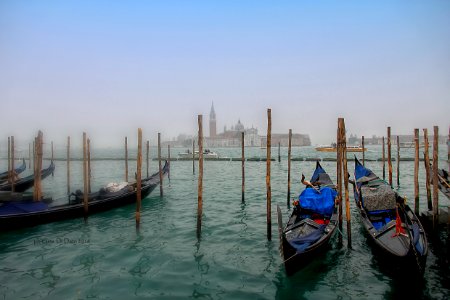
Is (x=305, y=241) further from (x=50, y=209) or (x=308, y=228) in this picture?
(x=50, y=209)

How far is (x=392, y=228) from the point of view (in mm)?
6145

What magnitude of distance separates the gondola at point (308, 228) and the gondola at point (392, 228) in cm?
82

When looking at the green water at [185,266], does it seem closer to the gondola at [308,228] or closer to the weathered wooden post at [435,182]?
the gondola at [308,228]

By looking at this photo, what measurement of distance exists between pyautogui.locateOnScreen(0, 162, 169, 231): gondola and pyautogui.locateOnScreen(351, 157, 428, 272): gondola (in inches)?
321

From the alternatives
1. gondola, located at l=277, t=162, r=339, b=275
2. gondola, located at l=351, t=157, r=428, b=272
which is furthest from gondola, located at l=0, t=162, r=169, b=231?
gondola, located at l=351, t=157, r=428, b=272

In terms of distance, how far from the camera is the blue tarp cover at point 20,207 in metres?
8.03

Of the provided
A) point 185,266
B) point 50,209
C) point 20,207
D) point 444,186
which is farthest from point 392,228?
point 20,207

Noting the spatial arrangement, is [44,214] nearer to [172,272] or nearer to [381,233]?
[172,272]

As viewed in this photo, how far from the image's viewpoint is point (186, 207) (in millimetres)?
11578

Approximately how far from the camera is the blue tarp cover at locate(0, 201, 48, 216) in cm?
803

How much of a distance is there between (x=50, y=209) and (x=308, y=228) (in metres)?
7.54

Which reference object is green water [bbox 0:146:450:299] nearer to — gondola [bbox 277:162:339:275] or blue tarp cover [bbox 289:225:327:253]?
gondola [bbox 277:162:339:275]

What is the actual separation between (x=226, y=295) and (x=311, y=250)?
70.2 inches

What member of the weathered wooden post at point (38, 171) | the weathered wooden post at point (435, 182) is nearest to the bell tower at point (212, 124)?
the weathered wooden post at point (38, 171)
